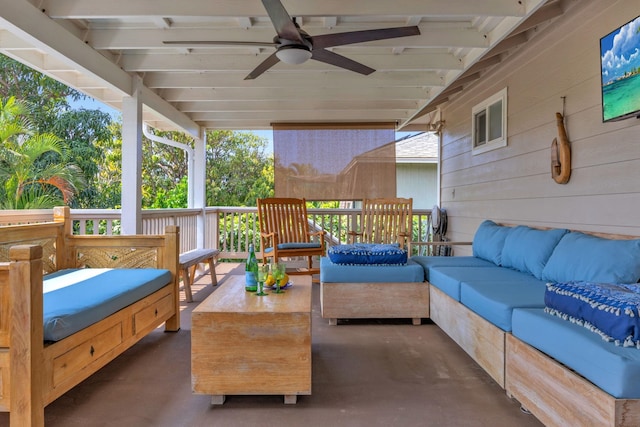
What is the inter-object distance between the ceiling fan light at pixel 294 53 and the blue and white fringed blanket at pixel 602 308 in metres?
1.94

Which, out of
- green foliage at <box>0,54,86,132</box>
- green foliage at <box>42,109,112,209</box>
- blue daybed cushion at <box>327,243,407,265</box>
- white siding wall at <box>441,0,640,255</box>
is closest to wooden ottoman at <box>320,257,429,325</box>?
blue daybed cushion at <box>327,243,407,265</box>

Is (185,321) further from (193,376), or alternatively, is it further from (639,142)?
(639,142)

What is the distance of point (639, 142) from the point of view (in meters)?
2.15

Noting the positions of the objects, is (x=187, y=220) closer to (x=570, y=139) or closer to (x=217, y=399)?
(x=217, y=399)

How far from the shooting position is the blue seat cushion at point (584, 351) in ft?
4.04

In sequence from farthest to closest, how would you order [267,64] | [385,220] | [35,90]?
[35,90] < [385,220] < [267,64]

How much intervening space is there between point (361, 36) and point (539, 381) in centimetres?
212

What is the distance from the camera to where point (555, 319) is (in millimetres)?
1626

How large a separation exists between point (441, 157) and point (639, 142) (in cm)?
336

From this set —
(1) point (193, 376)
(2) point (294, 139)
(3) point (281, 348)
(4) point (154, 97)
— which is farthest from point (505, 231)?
(4) point (154, 97)

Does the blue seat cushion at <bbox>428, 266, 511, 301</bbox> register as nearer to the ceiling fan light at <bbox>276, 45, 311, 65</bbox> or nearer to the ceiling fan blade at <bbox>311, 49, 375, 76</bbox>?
the ceiling fan blade at <bbox>311, 49, 375, 76</bbox>

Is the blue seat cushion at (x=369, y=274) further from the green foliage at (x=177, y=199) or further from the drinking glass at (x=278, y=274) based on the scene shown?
the green foliage at (x=177, y=199)

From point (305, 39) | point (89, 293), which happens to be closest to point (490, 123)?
point (305, 39)

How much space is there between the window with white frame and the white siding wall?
0.25ft
